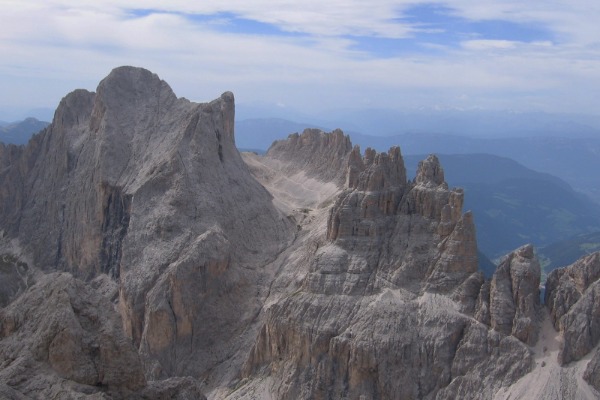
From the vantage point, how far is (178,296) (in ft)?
275

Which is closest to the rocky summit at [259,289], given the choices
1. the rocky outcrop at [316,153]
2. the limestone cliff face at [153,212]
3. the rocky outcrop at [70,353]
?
the rocky outcrop at [70,353]

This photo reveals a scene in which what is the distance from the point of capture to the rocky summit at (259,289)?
38125mm

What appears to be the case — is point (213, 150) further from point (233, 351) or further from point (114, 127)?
point (233, 351)

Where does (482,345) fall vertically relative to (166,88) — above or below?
below

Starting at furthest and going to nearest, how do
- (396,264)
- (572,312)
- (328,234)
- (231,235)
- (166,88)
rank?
(166,88) → (231,235) → (328,234) → (396,264) → (572,312)

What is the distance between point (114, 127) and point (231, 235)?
113 ft

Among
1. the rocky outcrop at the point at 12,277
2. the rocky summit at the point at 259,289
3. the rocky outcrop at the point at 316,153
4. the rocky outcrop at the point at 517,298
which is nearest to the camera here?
the rocky summit at the point at 259,289

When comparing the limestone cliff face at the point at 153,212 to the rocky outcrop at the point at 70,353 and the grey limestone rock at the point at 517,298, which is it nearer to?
the grey limestone rock at the point at 517,298

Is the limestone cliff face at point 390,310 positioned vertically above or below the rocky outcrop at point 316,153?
below

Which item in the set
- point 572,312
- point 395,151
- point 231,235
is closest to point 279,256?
point 231,235

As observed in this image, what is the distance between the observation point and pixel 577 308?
66562 mm

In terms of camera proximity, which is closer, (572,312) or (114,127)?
(572,312)

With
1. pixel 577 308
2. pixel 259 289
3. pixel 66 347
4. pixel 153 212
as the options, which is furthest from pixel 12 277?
pixel 577 308

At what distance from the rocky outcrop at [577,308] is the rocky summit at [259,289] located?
0.18 metres
